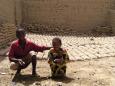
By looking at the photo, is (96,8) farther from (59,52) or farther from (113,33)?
(59,52)

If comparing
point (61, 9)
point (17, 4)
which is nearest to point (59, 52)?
point (17, 4)

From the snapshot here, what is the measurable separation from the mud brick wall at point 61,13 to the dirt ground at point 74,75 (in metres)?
6.63

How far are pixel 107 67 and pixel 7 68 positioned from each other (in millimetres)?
2004

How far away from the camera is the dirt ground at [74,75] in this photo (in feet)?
18.5

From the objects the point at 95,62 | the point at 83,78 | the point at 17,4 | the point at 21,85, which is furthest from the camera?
the point at 17,4

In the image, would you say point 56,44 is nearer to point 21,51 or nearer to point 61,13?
point 21,51

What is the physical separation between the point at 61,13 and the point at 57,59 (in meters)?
8.32

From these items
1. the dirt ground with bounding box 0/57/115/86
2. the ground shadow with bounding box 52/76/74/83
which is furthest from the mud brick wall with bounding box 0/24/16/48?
the ground shadow with bounding box 52/76/74/83

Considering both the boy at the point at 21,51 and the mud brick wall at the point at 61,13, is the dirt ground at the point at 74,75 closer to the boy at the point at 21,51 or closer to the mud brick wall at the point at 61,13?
the boy at the point at 21,51

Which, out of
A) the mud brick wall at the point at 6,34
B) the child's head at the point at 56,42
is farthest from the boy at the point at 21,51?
the mud brick wall at the point at 6,34

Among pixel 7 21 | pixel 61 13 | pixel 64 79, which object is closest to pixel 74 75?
pixel 64 79

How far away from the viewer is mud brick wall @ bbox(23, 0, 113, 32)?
14.0 m

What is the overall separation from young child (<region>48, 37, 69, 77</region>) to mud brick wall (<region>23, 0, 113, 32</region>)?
799 cm

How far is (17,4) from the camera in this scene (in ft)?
42.8
